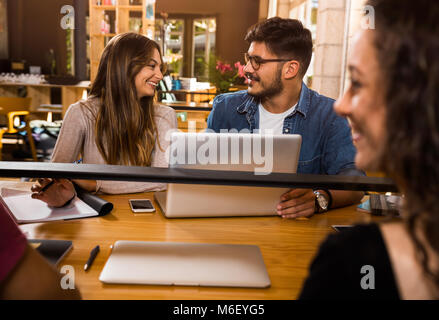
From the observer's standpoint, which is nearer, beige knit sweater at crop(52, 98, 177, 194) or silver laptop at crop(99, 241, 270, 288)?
silver laptop at crop(99, 241, 270, 288)

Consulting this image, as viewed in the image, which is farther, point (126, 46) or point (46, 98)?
point (46, 98)

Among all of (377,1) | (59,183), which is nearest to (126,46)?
(59,183)

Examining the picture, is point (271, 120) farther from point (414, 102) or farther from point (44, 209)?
point (414, 102)

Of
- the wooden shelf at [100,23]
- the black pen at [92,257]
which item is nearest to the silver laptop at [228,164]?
the black pen at [92,257]

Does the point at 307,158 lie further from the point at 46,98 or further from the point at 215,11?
the point at 215,11

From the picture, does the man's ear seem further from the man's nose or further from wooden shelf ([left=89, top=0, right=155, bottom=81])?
wooden shelf ([left=89, top=0, right=155, bottom=81])

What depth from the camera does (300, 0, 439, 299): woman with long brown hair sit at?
0.44 meters

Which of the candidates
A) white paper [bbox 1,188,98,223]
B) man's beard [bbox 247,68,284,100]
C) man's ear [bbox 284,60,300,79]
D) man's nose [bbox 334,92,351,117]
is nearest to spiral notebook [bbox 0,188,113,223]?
white paper [bbox 1,188,98,223]

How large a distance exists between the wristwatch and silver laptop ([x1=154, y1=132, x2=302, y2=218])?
19 cm

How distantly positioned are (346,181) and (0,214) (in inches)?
30.6

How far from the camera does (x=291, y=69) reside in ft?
7.25

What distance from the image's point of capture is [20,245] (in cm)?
64

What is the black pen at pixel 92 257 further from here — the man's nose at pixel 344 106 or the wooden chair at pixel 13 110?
the wooden chair at pixel 13 110
